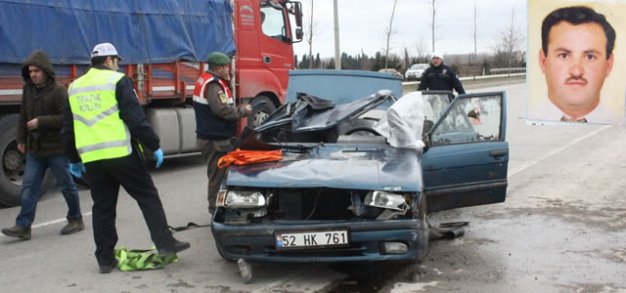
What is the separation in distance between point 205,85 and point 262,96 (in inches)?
214

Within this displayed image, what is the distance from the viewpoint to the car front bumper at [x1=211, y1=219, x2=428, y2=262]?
14.8 feet

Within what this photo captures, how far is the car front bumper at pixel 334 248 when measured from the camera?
14.8ft

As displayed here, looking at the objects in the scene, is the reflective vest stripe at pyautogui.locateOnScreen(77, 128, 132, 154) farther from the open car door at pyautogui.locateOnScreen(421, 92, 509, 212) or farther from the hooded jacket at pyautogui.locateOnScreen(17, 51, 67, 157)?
the open car door at pyautogui.locateOnScreen(421, 92, 509, 212)

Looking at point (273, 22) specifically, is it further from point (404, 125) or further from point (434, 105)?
point (404, 125)

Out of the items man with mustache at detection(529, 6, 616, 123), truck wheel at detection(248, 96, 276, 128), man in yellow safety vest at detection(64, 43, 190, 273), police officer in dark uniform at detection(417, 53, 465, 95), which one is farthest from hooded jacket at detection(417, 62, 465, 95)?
man in yellow safety vest at detection(64, 43, 190, 273)

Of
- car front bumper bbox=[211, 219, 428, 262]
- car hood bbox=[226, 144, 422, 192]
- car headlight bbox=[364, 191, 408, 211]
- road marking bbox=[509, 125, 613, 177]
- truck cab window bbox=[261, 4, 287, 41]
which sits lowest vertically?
road marking bbox=[509, 125, 613, 177]

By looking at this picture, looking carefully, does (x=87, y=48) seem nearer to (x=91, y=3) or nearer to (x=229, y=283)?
(x=91, y=3)

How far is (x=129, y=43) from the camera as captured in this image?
30.8 ft

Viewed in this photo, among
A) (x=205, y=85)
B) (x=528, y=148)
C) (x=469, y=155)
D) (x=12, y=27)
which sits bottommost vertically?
(x=528, y=148)

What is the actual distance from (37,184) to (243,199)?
260 cm

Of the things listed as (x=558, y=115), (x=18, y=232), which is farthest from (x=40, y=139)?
(x=558, y=115)

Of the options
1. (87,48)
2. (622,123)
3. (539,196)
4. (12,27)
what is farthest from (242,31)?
(622,123)

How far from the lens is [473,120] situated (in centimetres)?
627

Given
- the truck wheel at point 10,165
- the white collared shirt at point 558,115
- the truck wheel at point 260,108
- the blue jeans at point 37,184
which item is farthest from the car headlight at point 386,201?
the truck wheel at point 260,108
